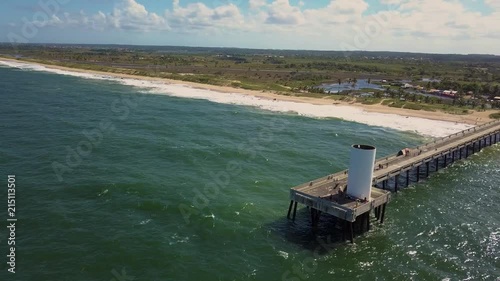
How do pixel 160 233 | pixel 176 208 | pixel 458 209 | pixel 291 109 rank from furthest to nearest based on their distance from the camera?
pixel 291 109 → pixel 458 209 → pixel 176 208 → pixel 160 233

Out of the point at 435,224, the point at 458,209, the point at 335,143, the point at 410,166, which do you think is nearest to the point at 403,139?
the point at 335,143

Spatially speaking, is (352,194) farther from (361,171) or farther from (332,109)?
(332,109)


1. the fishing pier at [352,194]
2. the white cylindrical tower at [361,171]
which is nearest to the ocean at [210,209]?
the fishing pier at [352,194]

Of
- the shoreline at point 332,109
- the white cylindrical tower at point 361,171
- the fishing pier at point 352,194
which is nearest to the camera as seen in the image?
the fishing pier at point 352,194

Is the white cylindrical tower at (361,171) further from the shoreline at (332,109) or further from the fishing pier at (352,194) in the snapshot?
the shoreline at (332,109)

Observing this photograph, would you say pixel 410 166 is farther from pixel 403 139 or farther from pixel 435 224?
pixel 403 139

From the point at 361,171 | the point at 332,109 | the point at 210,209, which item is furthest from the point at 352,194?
the point at 332,109

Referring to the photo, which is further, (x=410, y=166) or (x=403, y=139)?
(x=403, y=139)
